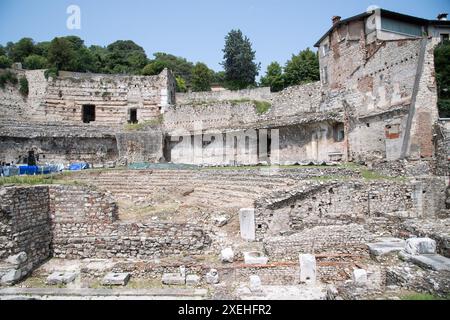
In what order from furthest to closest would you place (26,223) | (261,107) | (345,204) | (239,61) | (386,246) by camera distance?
(239,61) → (261,107) → (345,204) → (26,223) → (386,246)

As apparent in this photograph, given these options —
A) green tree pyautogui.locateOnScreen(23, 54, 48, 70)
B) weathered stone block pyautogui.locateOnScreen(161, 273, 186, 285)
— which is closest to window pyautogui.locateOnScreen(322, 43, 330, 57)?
weathered stone block pyautogui.locateOnScreen(161, 273, 186, 285)

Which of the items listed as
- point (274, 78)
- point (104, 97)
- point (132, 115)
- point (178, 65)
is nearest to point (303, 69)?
point (274, 78)

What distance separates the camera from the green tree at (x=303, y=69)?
31.4 metres

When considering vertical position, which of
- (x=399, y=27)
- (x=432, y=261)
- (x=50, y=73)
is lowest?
(x=432, y=261)

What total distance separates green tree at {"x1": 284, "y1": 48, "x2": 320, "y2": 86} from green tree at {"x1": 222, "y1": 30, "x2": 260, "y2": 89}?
549 cm

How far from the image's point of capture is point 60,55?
114 ft

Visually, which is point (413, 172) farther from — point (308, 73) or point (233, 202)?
point (308, 73)

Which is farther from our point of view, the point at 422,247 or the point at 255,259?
the point at 255,259

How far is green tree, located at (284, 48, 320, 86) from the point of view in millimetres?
31422

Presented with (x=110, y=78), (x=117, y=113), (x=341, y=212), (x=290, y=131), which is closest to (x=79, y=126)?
(x=117, y=113)

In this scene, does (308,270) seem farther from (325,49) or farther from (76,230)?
(325,49)

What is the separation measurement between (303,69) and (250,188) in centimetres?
2279

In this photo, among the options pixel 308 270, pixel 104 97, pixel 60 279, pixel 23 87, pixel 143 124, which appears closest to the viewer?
pixel 308 270

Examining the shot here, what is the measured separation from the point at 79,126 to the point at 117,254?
18.4 meters
